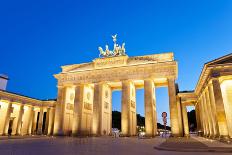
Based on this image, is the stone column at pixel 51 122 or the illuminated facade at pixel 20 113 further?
the stone column at pixel 51 122

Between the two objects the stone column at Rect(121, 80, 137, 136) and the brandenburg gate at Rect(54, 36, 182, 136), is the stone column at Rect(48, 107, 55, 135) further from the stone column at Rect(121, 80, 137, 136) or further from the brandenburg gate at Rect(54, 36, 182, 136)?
the stone column at Rect(121, 80, 137, 136)

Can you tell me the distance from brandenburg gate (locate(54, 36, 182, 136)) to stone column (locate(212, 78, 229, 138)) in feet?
35.2

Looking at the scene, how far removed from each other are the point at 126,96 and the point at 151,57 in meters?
9.17

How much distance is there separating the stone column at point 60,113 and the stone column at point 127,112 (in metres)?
13.5

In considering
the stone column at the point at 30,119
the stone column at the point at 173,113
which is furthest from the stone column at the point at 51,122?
the stone column at the point at 173,113

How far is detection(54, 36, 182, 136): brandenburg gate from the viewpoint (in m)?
34.5

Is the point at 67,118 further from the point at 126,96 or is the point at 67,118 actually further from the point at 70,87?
the point at 126,96

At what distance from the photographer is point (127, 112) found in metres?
35.0

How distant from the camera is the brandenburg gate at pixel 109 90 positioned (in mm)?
34469

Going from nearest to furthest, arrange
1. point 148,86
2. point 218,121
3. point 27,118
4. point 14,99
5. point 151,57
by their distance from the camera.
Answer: point 218,121 → point 148,86 → point 151,57 → point 14,99 → point 27,118

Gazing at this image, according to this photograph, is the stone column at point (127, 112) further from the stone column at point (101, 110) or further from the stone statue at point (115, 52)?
the stone statue at point (115, 52)

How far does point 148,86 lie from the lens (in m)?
35.3

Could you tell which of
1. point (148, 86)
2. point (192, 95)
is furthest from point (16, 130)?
point (192, 95)

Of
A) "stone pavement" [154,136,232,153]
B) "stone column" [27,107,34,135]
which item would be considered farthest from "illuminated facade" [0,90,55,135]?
"stone pavement" [154,136,232,153]
